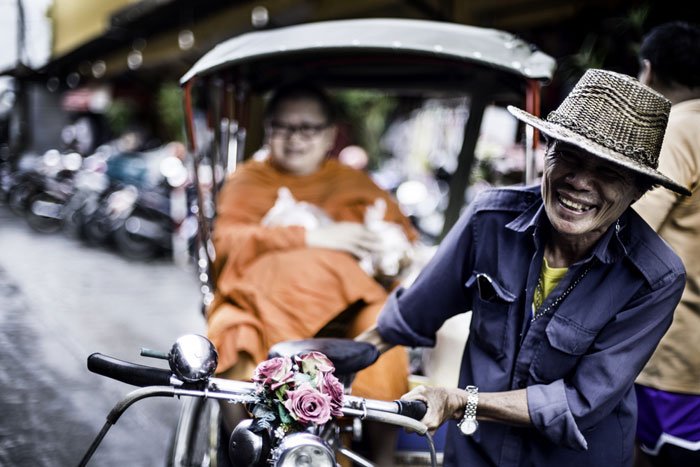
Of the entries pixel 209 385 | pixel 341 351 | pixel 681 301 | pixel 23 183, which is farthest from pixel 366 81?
pixel 23 183

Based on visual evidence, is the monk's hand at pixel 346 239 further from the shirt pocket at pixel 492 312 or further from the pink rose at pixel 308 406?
the pink rose at pixel 308 406

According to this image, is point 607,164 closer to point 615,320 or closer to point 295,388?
point 615,320

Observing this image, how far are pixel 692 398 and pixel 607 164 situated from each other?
1095 mm

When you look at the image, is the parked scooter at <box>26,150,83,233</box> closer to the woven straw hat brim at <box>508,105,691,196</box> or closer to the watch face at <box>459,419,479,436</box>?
the watch face at <box>459,419,479,436</box>

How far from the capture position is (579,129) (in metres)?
1.75

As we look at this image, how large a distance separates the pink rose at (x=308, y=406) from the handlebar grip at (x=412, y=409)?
0.72 feet

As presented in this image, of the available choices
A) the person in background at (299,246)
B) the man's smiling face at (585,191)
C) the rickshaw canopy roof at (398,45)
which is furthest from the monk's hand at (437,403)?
the rickshaw canopy roof at (398,45)

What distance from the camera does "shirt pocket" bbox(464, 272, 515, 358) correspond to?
76.0 inches

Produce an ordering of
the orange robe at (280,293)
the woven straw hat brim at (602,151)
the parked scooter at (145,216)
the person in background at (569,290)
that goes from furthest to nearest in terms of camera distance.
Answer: the parked scooter at (145,216)
the orange robe at (280,293)
the person in background at (569,290)
the woven straw hat brim at (602,151)

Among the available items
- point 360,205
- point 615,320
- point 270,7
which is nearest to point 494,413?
point 615,320

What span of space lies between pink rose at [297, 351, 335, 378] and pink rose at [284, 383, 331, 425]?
7 cm

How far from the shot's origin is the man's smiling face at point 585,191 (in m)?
1.76

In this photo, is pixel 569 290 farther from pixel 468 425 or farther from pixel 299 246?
pixel 299 246

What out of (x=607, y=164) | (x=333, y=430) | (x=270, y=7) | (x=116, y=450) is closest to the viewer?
(x=607, y=164)
